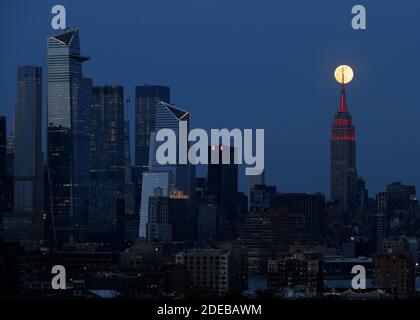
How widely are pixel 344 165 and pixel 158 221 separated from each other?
6.06 meters

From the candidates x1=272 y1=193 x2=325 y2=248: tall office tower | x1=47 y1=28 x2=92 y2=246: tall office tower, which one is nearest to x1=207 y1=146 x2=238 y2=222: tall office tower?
x1=272 y1=193 x2=325 y2=248: tall office tower

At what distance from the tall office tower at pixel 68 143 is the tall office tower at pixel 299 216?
15.7ft

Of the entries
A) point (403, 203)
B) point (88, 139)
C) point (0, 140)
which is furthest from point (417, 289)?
point (88, 139)

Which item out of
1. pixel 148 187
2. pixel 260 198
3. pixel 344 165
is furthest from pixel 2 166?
pixel 344 165

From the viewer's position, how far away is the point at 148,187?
2781cm

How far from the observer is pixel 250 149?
11.1m

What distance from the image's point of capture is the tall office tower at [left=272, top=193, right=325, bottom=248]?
24.8 m

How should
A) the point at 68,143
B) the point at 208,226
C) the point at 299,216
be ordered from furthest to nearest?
the point at 68,143 < the point at 299,216 < the point at 208,226

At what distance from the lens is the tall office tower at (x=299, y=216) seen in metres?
24.8

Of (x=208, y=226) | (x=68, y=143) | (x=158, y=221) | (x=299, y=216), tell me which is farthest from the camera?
(x=68, y=143)

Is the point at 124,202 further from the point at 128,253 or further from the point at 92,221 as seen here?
the point at 128,253

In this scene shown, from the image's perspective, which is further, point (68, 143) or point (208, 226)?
point (68, 143)

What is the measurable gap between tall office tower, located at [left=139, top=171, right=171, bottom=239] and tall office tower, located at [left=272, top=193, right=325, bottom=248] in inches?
98.0

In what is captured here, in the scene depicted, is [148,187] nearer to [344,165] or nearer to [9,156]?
[9,156]
